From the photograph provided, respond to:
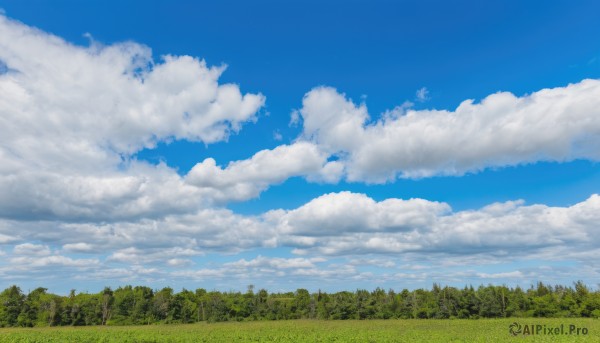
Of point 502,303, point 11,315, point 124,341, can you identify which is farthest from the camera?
point 502,303

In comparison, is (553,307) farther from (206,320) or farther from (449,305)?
(206,320)

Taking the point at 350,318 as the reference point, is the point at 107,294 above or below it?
above

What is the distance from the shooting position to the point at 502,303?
104 meters

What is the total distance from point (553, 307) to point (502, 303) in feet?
34.2

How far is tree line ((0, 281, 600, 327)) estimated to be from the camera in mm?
92188

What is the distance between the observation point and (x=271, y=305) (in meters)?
104

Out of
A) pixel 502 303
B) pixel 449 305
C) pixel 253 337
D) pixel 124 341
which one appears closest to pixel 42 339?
pixel 124 341

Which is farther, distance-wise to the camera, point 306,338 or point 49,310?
point 49,310

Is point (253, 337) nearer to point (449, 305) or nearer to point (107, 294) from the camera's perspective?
point (107, 294)

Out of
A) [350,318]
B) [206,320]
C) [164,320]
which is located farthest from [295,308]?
[164,320]

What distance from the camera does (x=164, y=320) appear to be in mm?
95125

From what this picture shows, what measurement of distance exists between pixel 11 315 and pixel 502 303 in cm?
10661

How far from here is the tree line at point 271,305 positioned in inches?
3629

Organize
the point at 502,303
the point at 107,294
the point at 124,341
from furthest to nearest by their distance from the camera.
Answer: the point at 502,303, the point at 107,294, the point at 124,341
